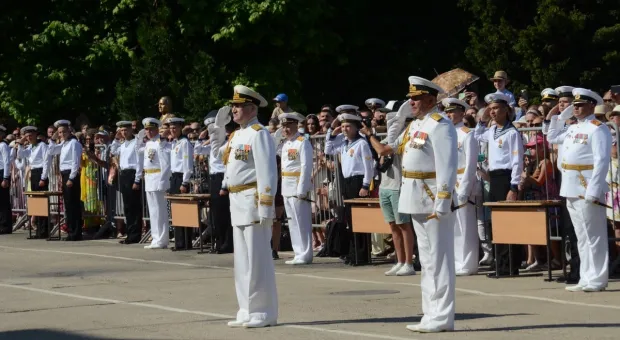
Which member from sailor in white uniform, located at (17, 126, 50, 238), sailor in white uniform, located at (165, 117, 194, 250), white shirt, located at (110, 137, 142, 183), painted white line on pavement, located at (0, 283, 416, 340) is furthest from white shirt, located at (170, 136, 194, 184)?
painted white line on pavement, located at (0, 283, 416, 340)

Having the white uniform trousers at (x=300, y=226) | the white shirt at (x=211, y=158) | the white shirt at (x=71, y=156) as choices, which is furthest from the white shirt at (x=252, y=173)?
the white shirt at (x=71, y=156)

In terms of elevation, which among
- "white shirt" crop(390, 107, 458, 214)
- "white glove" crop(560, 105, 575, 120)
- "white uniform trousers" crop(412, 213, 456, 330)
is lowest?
"white uniform trousers" crop(412, 213, 456, 330)

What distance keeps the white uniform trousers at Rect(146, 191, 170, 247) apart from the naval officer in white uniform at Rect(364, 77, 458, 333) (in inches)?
440

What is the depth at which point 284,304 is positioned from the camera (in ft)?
49.6

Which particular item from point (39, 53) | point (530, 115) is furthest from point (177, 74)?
point (530, 115)

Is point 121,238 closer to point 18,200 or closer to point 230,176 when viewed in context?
point 18,200

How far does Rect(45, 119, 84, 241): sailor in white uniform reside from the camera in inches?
1028

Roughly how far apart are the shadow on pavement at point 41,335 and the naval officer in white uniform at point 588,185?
557 cm

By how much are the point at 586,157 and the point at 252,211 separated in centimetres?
417

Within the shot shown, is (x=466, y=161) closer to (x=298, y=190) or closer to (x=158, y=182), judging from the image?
(x=298, y=190)

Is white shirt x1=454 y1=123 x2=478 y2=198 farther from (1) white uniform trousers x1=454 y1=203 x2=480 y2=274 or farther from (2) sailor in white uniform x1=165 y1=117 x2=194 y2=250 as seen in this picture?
(2) sailor in white uniform x1=165 y1=117 x2=194 y2=250

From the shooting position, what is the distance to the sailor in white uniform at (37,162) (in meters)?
27.8

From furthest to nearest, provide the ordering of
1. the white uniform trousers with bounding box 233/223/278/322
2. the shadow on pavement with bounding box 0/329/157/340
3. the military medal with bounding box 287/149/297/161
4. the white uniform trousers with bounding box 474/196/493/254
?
the military medal with bounding box 287/149/297/161 → the white uniform trousers with bounding box 474/196/493/254 → the white uniform trousers with bounding box 233/223/278/322 → the shadow on pavement with bounding box 0/329/157/340

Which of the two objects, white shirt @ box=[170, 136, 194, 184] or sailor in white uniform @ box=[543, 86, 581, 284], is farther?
white shirt @ box=[170, 136, 194, 184]
